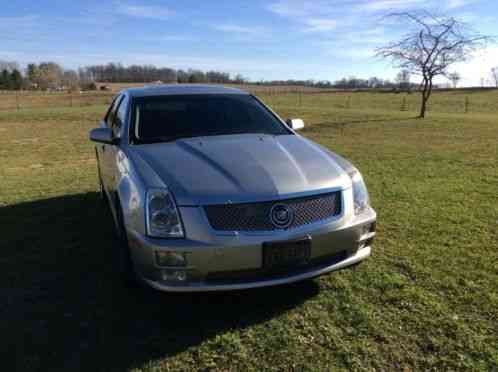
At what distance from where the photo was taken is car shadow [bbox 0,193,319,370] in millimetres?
2523

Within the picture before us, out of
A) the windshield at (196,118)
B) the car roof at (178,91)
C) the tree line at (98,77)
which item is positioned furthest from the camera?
the tree line at (98,77)

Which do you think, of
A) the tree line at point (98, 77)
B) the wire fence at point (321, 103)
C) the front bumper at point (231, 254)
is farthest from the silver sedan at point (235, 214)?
the tree line at point (98, 77)

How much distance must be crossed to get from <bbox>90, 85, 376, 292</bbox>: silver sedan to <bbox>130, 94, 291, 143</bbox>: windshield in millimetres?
289

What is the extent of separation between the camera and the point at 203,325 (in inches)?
110

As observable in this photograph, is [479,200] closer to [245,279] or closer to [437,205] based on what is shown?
[437,205]

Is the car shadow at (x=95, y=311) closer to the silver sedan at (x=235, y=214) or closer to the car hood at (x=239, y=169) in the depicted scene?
the silver sedan at (x=235, y=214)

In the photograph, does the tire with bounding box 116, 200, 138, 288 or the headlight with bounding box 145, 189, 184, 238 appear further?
the tire with bounding box 116, 200, 138, 288

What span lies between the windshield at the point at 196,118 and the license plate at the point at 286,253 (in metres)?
1.51

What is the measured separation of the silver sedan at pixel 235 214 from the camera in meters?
2.49

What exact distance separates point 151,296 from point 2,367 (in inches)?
41.2

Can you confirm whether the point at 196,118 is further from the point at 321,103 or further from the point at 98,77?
the point at 98,77

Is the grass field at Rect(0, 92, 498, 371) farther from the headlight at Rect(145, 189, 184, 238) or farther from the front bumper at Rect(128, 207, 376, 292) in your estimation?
the headlight at Rect(145, 189, 184, 238)

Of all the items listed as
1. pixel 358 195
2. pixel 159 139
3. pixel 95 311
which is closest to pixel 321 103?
pixel 159 139

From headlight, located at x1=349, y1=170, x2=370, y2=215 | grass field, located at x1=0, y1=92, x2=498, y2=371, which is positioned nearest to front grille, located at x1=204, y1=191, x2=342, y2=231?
headlight, located at x1=349, y1=170, x2=370, y2=215
